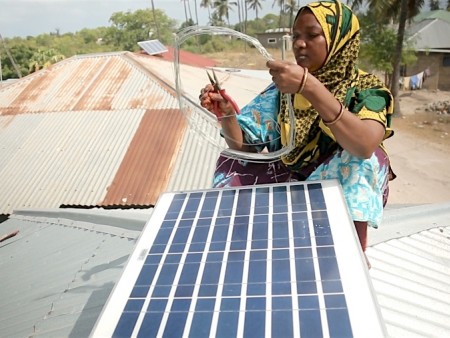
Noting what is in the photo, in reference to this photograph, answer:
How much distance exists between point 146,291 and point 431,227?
10.7ft

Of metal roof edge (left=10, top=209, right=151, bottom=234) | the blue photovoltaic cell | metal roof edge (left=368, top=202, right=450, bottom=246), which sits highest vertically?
the blue photovoltaic cell

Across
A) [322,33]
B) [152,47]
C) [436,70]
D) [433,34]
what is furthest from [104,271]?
[433,34]

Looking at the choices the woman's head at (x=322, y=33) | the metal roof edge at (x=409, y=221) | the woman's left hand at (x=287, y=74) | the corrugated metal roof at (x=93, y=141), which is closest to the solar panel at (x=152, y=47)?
the corrugated metal roof at (x=93, y=141)

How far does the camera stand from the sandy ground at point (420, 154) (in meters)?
12.8

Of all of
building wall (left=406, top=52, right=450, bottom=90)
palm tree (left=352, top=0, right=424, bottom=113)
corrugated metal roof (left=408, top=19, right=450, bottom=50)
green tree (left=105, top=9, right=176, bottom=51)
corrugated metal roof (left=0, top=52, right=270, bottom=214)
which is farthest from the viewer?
green tree (left=105, top=9, right=176, bottom=51)

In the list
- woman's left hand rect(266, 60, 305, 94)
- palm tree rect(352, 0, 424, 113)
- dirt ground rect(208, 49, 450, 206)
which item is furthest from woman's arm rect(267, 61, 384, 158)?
palm tree rect(352, 0, 424, 113)

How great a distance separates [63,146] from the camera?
9.89 metres

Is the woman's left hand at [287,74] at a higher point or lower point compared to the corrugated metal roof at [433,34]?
higher

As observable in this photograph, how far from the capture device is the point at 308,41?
2.20 metres

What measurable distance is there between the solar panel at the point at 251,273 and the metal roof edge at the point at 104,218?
2.39 meters

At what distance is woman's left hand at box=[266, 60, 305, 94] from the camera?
1.89m

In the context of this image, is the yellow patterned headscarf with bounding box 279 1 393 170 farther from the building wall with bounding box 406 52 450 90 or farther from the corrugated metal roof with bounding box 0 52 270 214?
the building wall with bounding box 406 52 450 90

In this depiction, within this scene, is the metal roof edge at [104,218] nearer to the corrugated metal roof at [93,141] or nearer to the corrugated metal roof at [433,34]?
the corrugated metal roof at [93,141]

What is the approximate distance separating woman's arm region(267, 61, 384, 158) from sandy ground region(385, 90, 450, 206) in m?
9.18
